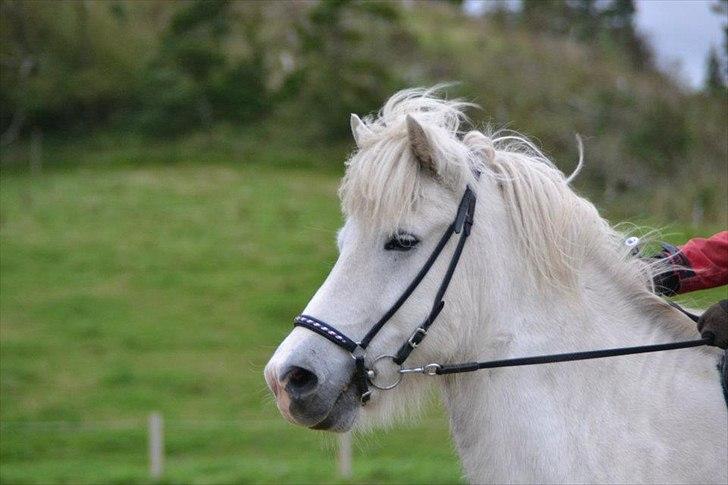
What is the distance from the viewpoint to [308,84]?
30953 millimetres

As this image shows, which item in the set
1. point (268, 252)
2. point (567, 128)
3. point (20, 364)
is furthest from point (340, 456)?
point (567, 128)

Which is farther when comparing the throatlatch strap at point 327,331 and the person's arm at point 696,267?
the person's arm at point 696,267

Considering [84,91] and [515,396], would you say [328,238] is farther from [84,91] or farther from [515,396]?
[515,396]

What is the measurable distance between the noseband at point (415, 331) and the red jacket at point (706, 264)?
0.96 metres

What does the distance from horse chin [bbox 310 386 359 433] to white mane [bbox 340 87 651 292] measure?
1.89ft

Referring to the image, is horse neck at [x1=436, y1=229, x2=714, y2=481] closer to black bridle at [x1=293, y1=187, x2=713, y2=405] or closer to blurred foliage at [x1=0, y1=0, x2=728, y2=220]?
black bridle at [x1=293, y1=187, x2=713, y2=405]

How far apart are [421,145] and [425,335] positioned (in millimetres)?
654

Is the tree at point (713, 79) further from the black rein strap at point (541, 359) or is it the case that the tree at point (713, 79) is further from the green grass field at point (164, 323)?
the black rein strap at point (541, 359)

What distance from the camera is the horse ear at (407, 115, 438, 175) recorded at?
338 cm

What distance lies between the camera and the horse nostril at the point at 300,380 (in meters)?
3.20

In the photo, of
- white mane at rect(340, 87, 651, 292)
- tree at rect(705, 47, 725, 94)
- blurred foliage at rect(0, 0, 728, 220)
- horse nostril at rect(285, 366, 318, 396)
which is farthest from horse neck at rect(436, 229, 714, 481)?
blurred foliage at rect(0, 0, 728, 220)

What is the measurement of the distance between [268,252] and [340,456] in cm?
1129

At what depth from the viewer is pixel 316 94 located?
3042 cm

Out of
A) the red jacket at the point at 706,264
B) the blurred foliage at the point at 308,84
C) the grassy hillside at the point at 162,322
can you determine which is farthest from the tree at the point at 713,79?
the red jacket at the point at 706,264
